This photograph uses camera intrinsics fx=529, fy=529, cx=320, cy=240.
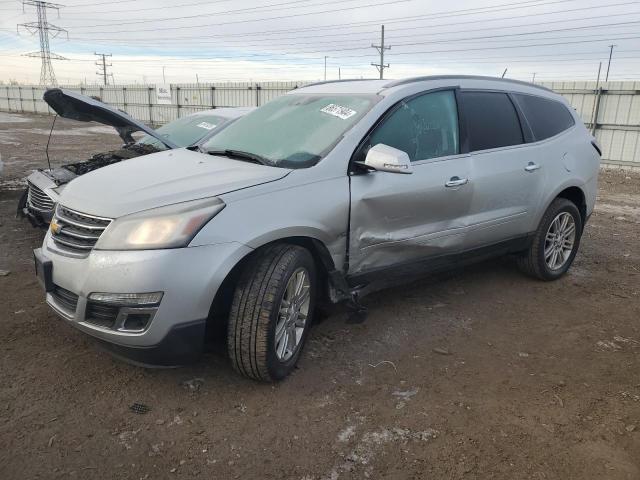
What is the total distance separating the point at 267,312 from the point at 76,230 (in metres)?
1.16

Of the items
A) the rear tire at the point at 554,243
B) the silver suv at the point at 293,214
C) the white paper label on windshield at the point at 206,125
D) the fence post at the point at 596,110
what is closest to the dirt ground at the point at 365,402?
the silver suv at the point at 293,214

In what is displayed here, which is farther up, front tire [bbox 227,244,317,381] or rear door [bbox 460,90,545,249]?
rear door [bbox 460,90,545,249]

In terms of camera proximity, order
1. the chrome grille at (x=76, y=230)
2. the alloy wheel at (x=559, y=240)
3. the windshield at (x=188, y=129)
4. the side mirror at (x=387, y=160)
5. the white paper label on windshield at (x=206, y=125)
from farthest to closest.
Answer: the white paper label on windshield at (x=206, y=125), the windshield at (x=188, y=129), the alloy wheel at (x=559, y=240), the side mirror at (x=387, y=160), the chrome grille at (x=76, y=230)

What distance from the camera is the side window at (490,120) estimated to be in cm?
413

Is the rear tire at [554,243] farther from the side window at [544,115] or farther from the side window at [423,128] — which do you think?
the side window at [423,128]

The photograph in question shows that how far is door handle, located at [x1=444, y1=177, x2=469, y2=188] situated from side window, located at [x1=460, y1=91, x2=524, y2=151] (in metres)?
0.32

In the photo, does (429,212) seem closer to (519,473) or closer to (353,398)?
(353,398)

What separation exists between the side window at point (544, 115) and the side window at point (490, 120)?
0.21 meters

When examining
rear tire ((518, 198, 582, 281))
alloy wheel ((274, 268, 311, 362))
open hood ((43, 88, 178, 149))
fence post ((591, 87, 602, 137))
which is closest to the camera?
alloy wheel ((274, 268, 311, 362))

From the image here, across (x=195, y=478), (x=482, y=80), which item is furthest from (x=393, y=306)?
(x=195, y=478)

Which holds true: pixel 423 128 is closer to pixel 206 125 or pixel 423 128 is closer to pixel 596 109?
pixel 206 125

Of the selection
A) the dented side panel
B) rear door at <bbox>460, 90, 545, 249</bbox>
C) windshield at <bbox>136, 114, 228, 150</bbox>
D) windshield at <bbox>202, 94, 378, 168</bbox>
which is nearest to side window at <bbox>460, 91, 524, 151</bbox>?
rear door at <bbox>460, 90, 545, 249</bbox>

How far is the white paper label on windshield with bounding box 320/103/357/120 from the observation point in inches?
140

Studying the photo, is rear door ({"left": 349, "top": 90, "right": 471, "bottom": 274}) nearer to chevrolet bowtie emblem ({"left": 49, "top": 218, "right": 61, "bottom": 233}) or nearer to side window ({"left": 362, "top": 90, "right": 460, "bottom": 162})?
side window ({"left": 362, "top": 90, "right": 460, "bottom": 162})
